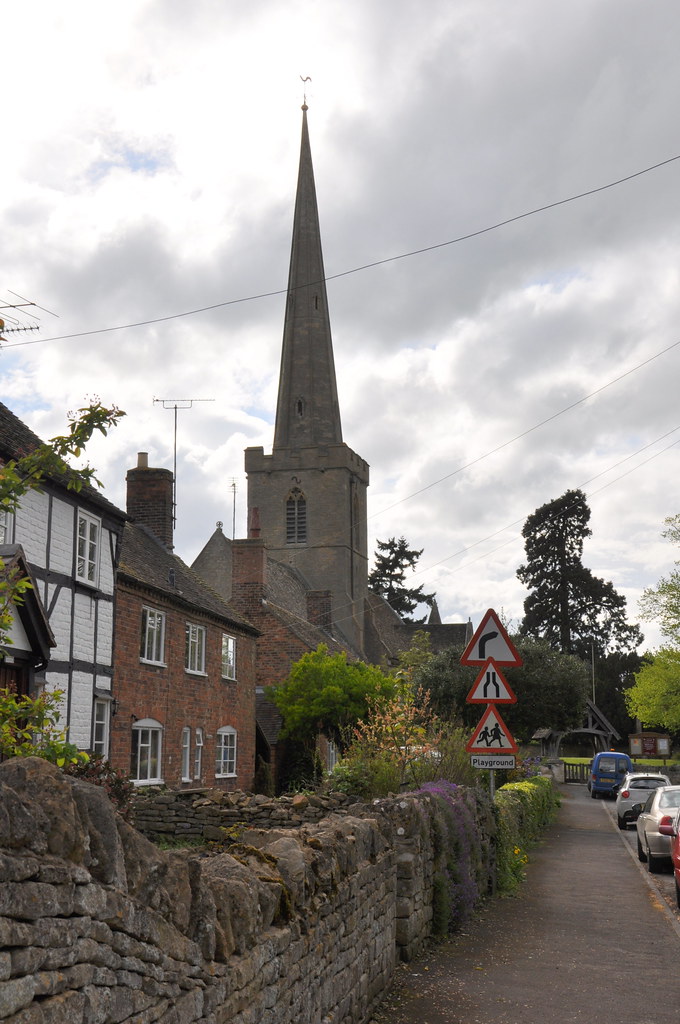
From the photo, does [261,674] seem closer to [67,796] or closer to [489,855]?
[489,855]

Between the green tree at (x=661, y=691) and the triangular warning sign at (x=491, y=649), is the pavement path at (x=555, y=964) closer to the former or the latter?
the triangular warning sign at (x=491, y=649)

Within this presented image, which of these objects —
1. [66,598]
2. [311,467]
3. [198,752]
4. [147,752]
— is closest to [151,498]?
[198,752]

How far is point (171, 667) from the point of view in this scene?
25250mm

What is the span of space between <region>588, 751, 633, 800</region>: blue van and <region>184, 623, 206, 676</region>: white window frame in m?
20.9

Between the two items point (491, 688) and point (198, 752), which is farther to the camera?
point (198, 752)

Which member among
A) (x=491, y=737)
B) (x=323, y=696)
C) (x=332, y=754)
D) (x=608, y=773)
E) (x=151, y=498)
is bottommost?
(x=608, y=773)

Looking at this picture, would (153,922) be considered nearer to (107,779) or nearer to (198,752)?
(107,779)

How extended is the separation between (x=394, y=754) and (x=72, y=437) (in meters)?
9.33

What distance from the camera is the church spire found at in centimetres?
6725

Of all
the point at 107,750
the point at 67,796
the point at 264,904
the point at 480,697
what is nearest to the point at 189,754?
the point at 107,750

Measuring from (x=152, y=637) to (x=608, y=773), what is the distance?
24.6 m

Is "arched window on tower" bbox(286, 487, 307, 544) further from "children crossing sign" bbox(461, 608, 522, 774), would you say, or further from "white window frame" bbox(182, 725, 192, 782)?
"children crossing sign" bbox(461, 608, 522, 774)

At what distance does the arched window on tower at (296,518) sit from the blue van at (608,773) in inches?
1067

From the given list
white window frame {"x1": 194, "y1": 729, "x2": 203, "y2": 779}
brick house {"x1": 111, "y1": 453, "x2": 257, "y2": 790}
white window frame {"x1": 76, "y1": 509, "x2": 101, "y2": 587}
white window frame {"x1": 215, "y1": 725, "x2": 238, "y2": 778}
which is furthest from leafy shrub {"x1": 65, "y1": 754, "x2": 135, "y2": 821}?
white window frame {"x1": 215, "y1": 725, "x2": 238, "y2": 778}
